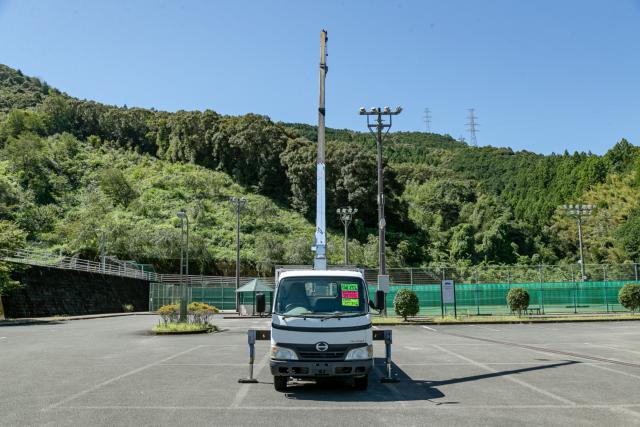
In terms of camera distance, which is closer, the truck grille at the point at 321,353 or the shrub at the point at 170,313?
the truck grille at the point at 321,353

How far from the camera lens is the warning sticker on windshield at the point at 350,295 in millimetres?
9875

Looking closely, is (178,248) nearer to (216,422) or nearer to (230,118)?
(230,118)

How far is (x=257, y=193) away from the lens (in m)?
95.1

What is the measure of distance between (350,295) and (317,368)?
5.13ft

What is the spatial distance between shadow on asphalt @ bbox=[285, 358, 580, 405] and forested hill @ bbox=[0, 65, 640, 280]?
55.6m

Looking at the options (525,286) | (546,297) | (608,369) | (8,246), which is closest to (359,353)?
(608,369)

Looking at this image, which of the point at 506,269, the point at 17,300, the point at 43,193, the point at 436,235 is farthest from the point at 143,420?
the point at 43,193

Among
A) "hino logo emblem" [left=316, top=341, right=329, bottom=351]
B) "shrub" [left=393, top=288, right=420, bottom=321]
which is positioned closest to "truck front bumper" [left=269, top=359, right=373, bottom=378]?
"hino logo emblem" [left=316, top=341, right=329, bottom=351]

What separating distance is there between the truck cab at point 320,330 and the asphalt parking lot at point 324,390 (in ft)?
1.56

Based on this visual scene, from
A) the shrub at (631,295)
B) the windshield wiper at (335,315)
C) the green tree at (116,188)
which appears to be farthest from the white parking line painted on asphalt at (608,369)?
the green tree at (116,188)

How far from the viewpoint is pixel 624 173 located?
100 meters

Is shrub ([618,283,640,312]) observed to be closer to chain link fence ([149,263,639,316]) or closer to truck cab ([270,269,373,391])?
chain link fence ([149,263,639,316])

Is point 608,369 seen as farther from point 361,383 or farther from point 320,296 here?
point 320,296

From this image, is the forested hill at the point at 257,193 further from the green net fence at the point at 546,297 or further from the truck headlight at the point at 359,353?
the truck headlight at the point at 359,353
